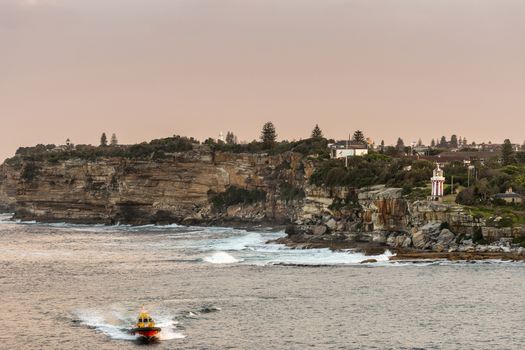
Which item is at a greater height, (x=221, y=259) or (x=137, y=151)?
(x=137, y=151)

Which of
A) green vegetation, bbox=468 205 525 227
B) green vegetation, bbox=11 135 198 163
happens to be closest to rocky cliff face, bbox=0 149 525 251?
green vegetation, bbox=11 135 198 163

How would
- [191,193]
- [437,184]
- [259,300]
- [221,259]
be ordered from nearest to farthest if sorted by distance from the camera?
1. [259,300]
2. [221,259]
3. [437,184]
4. [191,193]

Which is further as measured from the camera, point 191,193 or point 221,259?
point 191,193

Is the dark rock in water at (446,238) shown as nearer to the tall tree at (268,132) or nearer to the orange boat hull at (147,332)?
the orange boat hull at (147,332)

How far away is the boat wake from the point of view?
4941cm

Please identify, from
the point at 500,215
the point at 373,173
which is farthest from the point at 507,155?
the point at 500,215

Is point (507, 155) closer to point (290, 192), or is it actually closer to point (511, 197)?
point (290, 192)

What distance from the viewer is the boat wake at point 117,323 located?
49.4 meters

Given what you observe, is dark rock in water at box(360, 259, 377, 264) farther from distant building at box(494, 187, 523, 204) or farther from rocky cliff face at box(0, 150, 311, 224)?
rocky cliff face at box(0, 150, 311, 224)

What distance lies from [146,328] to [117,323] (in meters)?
5.11

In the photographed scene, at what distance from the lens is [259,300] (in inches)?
2388

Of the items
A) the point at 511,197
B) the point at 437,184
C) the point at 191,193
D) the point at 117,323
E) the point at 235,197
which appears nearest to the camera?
the point at 117,323

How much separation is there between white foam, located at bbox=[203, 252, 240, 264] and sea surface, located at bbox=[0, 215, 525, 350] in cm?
20

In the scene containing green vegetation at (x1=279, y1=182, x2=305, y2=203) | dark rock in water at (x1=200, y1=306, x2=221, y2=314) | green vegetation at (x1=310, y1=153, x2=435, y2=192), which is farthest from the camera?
green vegetation at (x1=279, y1=182, x2=305, y2=203)
